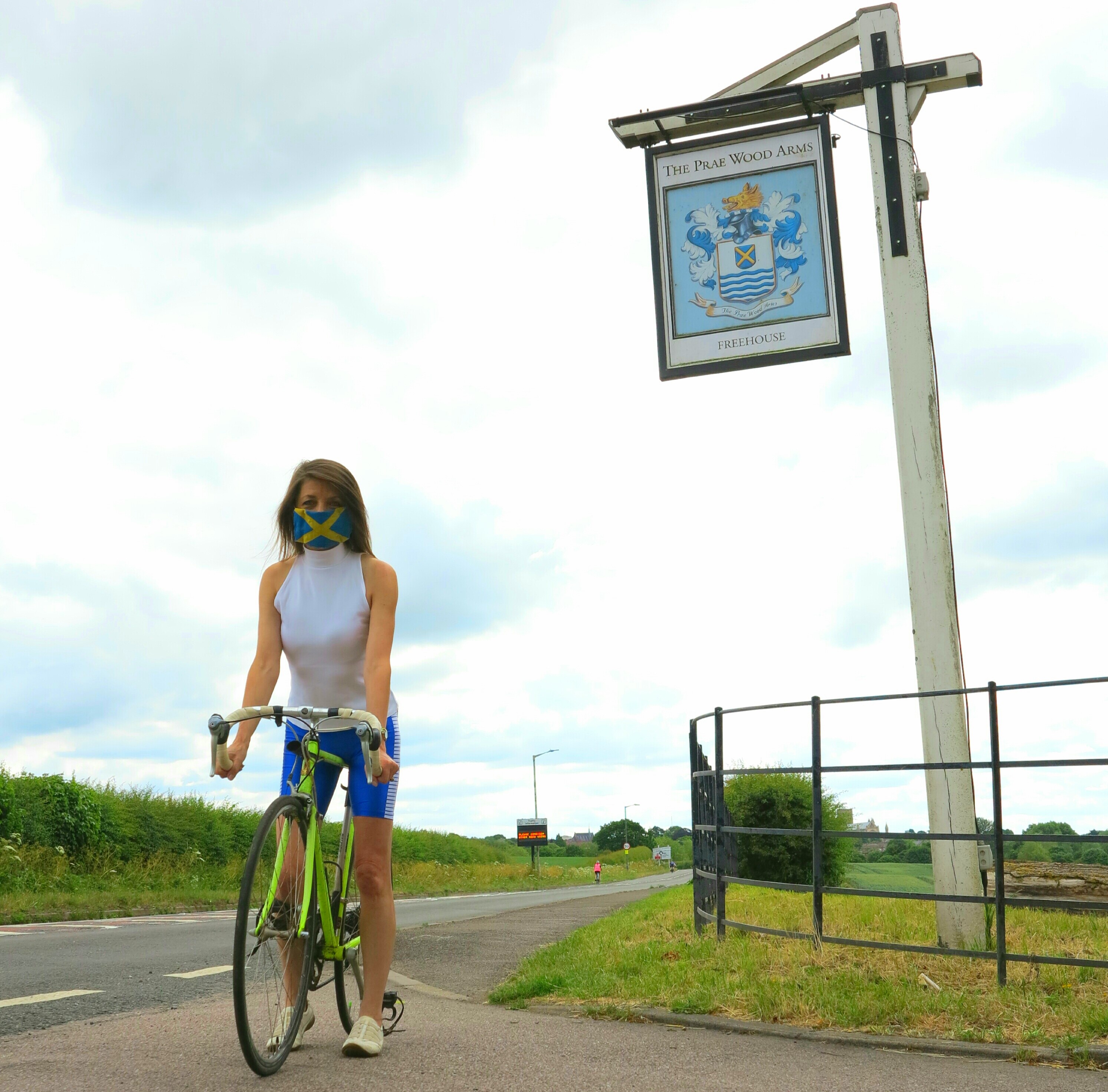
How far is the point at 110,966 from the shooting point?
27.6ft

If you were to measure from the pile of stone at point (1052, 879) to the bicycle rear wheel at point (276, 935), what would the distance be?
4.02 m

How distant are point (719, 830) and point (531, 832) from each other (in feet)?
190

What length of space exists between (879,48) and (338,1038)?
7.61 metres

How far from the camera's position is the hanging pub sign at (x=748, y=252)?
342 inches

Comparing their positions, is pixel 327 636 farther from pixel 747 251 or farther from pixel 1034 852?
pixel 747 251

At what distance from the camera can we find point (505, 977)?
7.72 metres

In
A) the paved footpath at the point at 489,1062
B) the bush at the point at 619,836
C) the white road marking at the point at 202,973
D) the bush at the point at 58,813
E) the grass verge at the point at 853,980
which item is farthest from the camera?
the bush at the point at 619,836

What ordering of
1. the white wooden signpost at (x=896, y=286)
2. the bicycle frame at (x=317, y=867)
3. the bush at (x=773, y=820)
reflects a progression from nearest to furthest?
1. the bicycle frame at (x=317, y=867)
2. the white wooden signpost at (x=896, y=286)
3. the bush at (x=773, y=820)

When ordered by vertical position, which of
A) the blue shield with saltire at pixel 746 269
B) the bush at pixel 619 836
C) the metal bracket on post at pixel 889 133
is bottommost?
the bush at pixel 619 836

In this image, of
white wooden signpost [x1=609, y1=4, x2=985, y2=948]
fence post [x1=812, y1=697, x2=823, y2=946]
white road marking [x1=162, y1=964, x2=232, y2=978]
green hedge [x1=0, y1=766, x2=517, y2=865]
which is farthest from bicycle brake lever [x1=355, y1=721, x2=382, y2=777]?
green hedge [x1=0, y1=766, x2=517, y2=865]

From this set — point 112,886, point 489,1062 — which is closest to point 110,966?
point 489,1062

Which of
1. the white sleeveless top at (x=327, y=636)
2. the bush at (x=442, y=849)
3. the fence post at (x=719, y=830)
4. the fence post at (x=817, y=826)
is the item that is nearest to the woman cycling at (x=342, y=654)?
the white sleeveless top at (x=327, y=636)

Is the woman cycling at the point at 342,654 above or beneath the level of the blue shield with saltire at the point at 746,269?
beneath

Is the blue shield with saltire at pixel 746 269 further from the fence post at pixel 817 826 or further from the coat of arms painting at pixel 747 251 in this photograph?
the fence post at pixel 817 826
